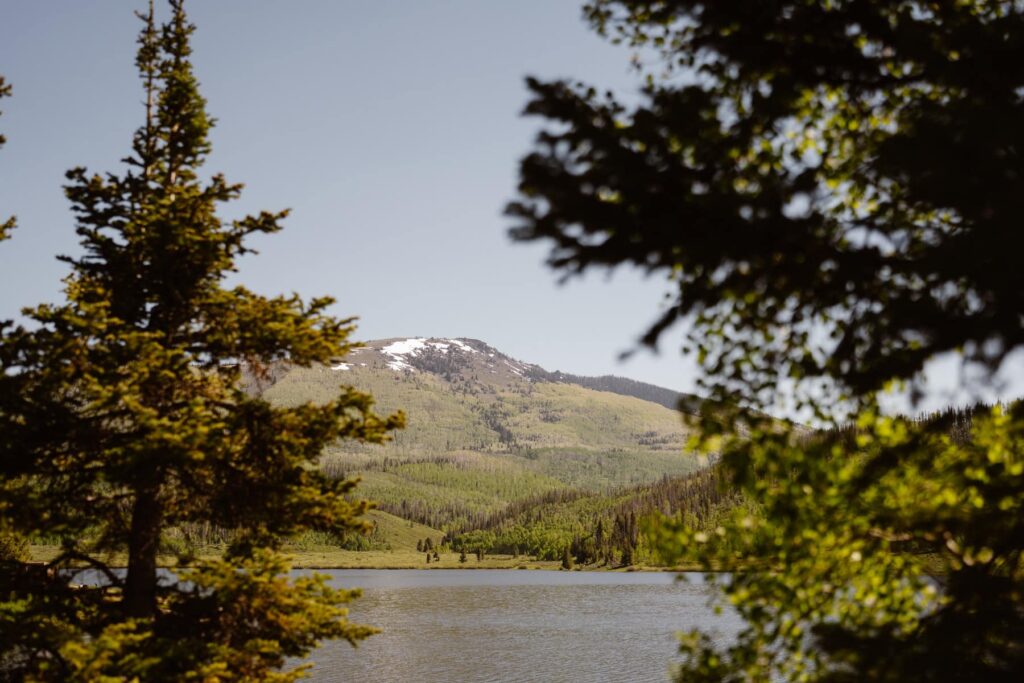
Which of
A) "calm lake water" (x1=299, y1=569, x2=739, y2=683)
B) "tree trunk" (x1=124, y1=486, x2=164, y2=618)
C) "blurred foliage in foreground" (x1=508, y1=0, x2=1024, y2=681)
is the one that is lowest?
"calm lake water" (x1=299, y1=569, x2=739, y2=683)

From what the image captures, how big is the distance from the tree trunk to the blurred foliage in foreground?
1213cm

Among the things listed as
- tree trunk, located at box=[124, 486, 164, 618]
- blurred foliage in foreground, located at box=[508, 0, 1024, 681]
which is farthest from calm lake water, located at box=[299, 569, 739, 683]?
blurred foliage in foreground, located at box=[508, 0, 1024, 681]

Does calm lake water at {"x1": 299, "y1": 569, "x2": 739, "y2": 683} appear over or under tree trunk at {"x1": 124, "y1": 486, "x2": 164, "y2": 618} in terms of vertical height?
under

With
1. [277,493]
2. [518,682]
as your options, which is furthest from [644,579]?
[277,493]

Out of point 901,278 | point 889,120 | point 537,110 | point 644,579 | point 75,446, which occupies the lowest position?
point 644,579

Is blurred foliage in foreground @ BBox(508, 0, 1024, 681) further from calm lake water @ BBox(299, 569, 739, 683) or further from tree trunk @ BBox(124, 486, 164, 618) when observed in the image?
calm lake water @ BBox(299, 569, 739, 683)

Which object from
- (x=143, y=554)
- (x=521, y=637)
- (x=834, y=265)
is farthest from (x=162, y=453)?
(x=521, y=637)

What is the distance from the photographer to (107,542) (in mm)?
14992

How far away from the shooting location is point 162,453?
13.4m

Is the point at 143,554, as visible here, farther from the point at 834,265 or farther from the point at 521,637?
the point at 521,637

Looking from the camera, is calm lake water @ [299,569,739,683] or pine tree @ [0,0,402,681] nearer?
pine tree @ [0,0,402,681]

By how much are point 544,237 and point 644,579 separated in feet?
683

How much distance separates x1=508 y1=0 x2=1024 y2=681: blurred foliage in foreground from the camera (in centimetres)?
465

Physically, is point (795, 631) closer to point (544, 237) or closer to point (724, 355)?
point (724, 355)
